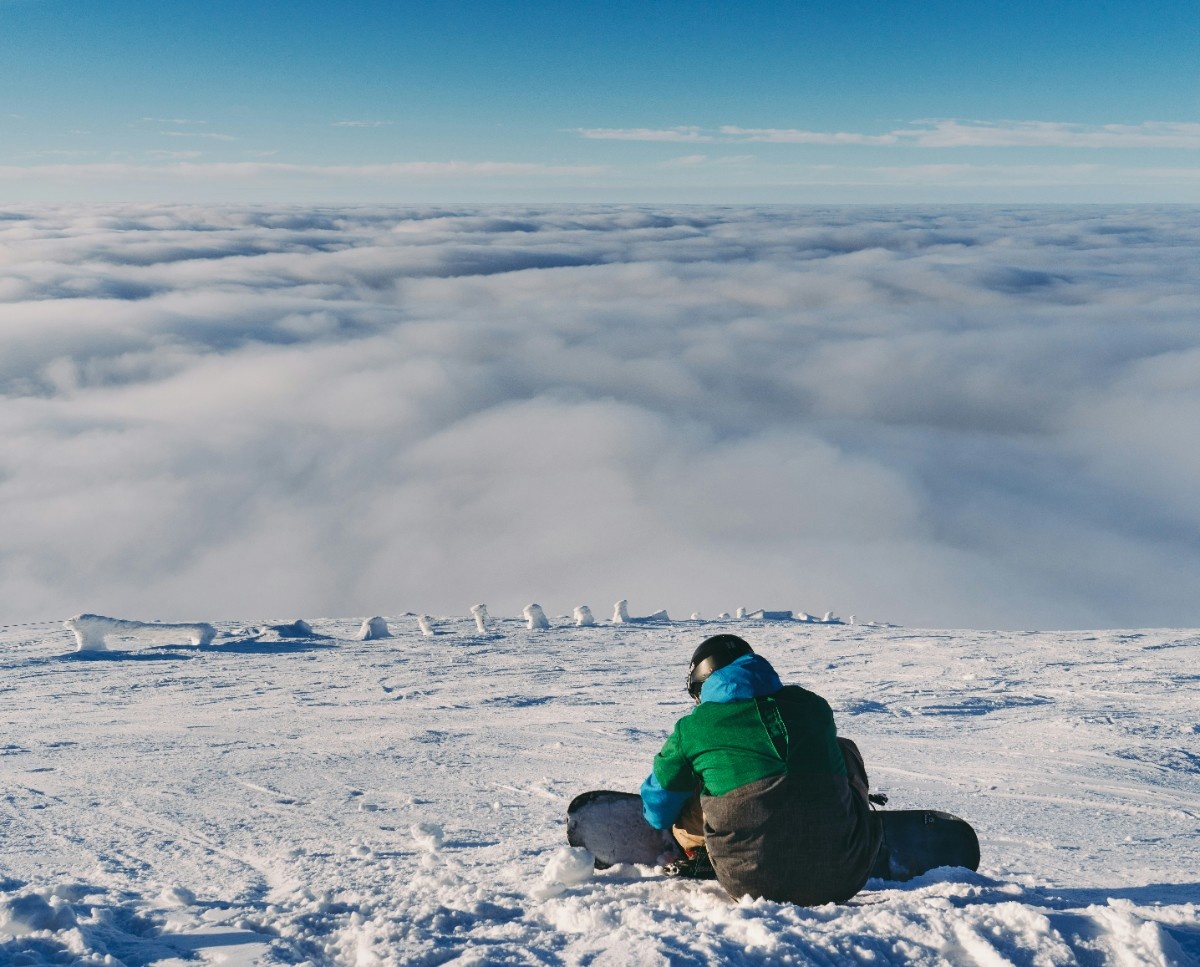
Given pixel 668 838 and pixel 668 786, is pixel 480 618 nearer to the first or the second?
pixel 668 838

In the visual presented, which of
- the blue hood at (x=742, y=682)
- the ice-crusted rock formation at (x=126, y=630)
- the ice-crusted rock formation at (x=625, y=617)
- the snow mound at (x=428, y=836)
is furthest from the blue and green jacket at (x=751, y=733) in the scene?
the ice-crusted rock formation at (x=625, y=617)

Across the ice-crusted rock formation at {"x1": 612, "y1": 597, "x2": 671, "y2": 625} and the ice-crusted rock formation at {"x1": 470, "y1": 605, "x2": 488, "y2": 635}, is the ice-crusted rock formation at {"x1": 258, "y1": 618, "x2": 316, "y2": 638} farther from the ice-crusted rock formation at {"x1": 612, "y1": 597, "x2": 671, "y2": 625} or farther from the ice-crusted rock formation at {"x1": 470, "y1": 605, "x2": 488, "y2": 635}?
the ice-crusted rock formation at {"x1": 612, "y1": 597, "x2": 671, "y2": 625}

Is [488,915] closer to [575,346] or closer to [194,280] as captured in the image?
[575,346]

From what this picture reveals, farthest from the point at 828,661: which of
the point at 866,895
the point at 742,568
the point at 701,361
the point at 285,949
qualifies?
the point at 701,361

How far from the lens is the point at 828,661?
10.2m

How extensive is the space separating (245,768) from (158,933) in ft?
9.45

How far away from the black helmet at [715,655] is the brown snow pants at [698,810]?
0.43m

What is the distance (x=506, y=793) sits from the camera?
17.9 feet

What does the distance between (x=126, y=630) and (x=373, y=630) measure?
283 cm

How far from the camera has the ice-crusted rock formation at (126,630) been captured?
1038cm

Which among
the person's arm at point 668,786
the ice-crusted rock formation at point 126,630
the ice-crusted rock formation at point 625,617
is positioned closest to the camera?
the person's arm at point 668,786

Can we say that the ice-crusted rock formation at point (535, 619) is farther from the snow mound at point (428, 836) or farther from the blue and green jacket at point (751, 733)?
the blue and green jacket at point (751, 733)

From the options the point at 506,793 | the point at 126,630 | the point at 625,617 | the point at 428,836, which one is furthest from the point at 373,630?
the point at 428,836

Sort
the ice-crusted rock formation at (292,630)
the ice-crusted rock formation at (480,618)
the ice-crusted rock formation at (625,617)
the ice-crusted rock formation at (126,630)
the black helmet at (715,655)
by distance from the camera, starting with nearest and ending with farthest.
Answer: the black helmet at (715,655)
the ice-crusted rock formation at (126,630)
the ice-crusted rock formation at (292,630)
the ice-crusted rock formation at (480,618)
the ice-crusted rock formation at (625,617)
